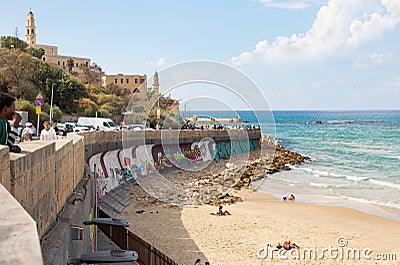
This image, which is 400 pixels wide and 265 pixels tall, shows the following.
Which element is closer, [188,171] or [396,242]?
[396,242]

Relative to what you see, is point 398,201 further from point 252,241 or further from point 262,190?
point 252,241

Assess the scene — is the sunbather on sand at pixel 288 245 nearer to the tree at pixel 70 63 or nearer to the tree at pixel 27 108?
the tree at pixel 27 108

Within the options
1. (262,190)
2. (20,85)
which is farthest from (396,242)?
(20,85)

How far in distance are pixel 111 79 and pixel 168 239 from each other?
87063 mm

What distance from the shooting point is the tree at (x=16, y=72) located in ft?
186

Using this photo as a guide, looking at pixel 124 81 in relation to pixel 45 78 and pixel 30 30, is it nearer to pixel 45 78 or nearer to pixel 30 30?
pixel 30 30

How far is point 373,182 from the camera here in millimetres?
41938

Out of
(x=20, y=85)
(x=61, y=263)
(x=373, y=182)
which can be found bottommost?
(x=373, y=182)

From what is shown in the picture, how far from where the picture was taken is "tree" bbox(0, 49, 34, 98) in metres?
56.6

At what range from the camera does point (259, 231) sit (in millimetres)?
21688

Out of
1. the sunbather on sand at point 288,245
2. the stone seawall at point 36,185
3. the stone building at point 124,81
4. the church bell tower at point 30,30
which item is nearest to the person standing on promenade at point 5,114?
the stone seawall at point 36,185

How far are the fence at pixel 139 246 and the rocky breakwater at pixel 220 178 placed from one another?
570 inches

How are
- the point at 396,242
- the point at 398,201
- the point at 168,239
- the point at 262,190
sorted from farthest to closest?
the point at 262,190, the point at 398,201, the point at 396,242, the point at 168,239

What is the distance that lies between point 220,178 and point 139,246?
2628cm
